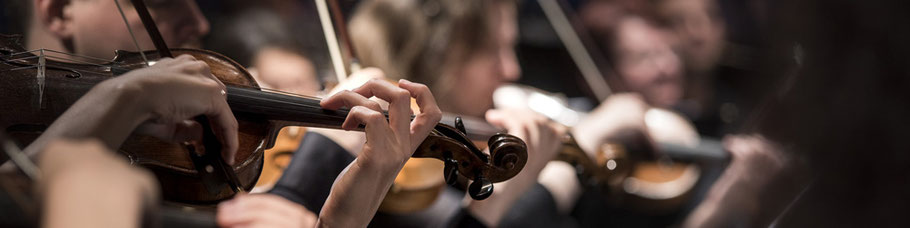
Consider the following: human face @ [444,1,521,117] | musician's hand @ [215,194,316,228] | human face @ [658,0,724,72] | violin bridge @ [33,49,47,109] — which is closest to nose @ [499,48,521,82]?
human face @ [444,1,521,117]

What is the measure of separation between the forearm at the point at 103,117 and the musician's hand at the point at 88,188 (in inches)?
0.6

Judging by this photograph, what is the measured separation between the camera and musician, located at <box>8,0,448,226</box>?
427mm

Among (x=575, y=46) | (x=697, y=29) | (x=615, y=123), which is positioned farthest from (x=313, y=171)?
(x=697, y=29)

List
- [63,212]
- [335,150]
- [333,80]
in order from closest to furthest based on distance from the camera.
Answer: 1. [63,212]
2. [335,150]
3. [333,80]

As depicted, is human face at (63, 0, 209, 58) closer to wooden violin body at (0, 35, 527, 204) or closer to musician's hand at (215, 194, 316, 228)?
wooden violin body at (0, 35, 527, 204)

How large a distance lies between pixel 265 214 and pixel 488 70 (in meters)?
0.55

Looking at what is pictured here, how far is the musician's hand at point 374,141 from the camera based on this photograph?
1.88ft

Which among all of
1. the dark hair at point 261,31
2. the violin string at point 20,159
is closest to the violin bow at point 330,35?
the dark hair at point 261,31

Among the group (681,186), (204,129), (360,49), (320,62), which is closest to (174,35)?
(204,129)

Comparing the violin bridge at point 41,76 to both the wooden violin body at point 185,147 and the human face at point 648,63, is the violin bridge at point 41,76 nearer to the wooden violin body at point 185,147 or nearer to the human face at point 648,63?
the wooden violin body at point 185,147

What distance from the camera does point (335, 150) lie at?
2.50 feet

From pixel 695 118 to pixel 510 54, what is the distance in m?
0.92

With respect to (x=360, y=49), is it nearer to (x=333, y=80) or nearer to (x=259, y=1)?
(x=333, y=80)

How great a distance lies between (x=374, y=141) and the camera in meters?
0.58
